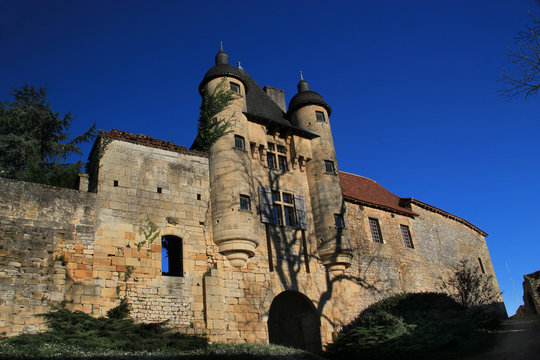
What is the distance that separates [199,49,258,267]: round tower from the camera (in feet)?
48.6

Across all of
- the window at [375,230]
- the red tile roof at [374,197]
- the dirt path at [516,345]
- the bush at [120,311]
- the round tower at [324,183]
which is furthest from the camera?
→ the red tile roof at [374,197]

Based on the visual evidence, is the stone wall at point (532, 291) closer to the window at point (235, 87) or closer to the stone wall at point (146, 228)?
the stone wall at point (146, 228)

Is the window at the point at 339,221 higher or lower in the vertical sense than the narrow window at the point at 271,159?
lower

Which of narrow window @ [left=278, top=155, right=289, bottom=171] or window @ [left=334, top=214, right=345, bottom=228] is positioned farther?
narrow window @ [left=278, top=155, right=289, bottom=171]

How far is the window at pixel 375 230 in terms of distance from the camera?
2053 centimetres

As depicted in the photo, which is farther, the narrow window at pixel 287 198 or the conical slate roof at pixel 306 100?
the conical slate roof at pixel 306 100

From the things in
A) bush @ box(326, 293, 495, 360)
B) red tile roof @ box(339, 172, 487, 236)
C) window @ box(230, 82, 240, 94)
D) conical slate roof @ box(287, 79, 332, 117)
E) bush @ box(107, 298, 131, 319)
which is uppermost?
conical slate roof @ box(287, 79, 332, 117)

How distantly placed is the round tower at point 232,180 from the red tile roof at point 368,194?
587 centimetres

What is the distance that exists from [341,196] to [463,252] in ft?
40.1

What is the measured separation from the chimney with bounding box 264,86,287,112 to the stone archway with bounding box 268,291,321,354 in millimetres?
10159

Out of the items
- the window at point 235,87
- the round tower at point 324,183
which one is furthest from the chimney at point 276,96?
the window at point 235,87

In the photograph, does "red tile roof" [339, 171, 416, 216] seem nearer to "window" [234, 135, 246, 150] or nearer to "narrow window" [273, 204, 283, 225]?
"narrow window" [273, 204, 283, 225]

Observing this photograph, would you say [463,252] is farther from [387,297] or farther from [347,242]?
[347,242]

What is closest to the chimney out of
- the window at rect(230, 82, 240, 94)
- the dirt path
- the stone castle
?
the stone castle
